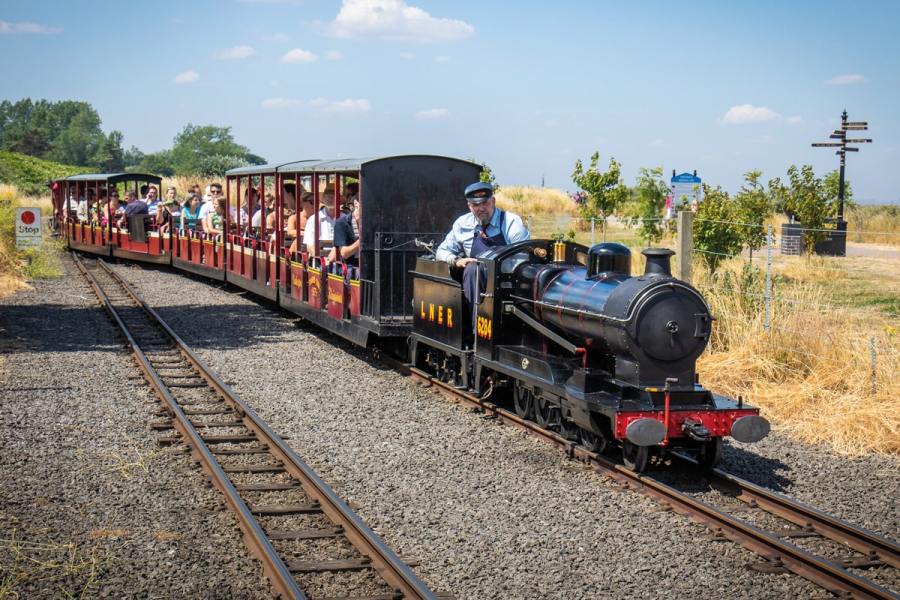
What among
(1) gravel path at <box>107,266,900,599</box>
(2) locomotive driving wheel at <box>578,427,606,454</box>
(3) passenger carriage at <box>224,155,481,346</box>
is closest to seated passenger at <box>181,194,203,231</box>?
(3) passenger carriage at <box>224,155,481,346</box>

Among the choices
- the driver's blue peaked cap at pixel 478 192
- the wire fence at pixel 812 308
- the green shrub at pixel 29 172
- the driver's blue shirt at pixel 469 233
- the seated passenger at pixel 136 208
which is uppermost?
the green shrub at pixel 29 172

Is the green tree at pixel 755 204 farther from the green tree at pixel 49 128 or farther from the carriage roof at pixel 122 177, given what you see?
the green tree at pixel 49 128

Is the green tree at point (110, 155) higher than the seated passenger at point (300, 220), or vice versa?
the green tree at point (110, 155)

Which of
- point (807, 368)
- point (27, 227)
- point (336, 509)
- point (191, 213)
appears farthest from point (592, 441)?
point (191, 213)

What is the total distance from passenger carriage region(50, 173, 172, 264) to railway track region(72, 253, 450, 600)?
48.2 feet

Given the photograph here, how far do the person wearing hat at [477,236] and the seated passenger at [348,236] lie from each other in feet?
7.67

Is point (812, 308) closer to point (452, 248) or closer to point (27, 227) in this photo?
point (452, 248)

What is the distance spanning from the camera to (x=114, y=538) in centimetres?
605

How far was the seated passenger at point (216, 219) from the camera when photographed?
70.1ft

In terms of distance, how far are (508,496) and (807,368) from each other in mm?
4783

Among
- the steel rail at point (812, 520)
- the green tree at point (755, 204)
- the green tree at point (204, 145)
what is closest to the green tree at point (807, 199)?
the green tree at point (755, 204)

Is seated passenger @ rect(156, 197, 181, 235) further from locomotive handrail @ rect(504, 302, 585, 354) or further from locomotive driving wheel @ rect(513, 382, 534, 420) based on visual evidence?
locomotive handrail @ rect(504, 302, 585, 354)

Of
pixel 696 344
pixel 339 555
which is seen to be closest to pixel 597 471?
pixel 696 344

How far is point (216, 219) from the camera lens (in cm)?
2189
